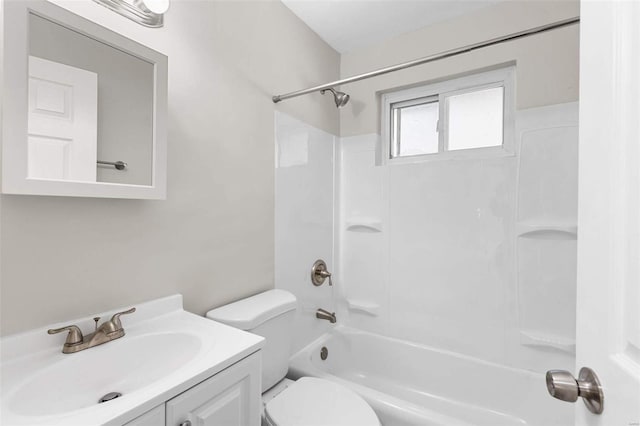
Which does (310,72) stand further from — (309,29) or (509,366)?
(509,366)

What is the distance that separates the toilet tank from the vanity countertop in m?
0.18

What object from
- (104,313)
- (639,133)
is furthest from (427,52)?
(104,313)

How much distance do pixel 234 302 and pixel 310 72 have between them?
5.00 ft

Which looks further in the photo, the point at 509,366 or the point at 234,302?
the point at 509,366

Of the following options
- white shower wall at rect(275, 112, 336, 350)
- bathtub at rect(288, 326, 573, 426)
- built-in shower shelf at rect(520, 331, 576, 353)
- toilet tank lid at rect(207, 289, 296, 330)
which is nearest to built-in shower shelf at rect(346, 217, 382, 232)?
white shower wall at rect(275, 112, 336, 350)

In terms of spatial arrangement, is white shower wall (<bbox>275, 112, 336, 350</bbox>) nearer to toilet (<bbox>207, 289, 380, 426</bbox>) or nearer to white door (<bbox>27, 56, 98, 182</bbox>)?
toilet (<bbox>207, 289, 380, 426</bbox>)

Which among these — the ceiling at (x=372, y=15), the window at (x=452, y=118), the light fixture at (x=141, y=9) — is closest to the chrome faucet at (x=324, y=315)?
the window at (x=452, y=118)

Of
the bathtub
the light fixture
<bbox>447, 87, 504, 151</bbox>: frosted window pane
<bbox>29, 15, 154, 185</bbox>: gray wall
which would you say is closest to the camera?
<bbox>29, 15, 154, 185</bbox>: gray wall

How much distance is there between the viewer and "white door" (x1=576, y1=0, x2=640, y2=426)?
1.33ft

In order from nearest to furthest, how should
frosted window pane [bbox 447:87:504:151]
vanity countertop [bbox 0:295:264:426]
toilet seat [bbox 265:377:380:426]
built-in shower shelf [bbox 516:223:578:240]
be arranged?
vanity countertop [bbox 0:295:264:426] < toilet seat [bbox 265:377:380:426] < built-in shower shelf [bbox 516:223:578:240] < frosted window pane [bbox 447:87:504:151]

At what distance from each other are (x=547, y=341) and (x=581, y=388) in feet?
4.68

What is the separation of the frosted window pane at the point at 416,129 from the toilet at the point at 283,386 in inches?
54.9

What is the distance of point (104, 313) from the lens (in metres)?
0.99

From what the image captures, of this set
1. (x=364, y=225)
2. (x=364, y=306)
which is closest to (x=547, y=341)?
(x=364, y=306)
